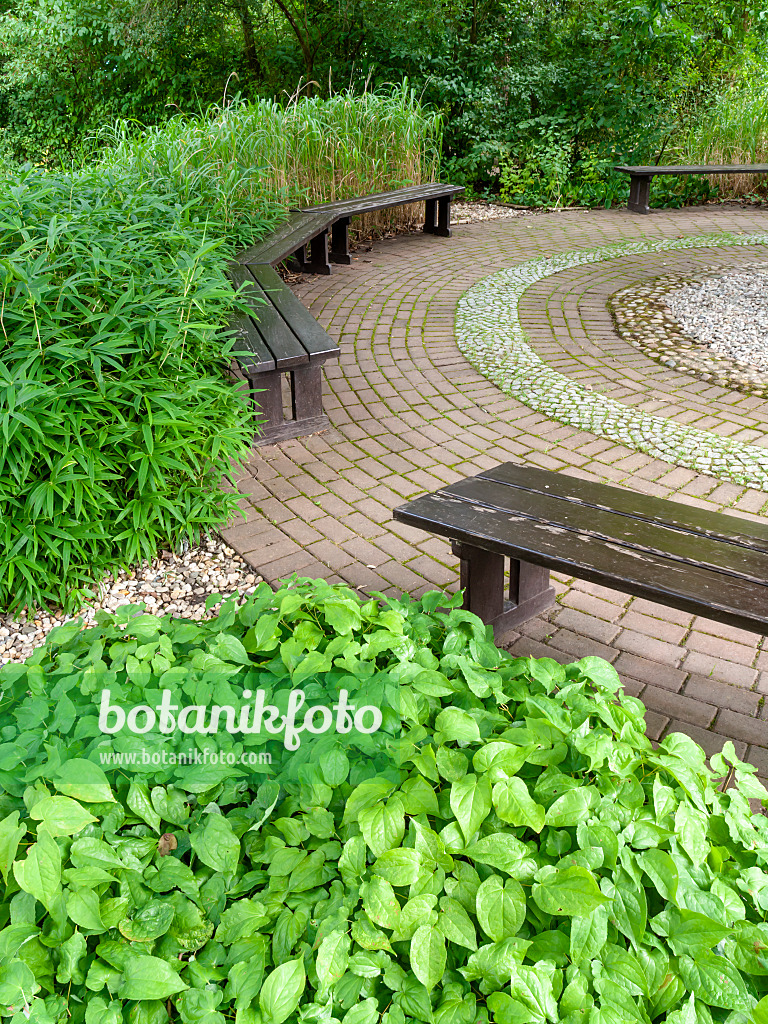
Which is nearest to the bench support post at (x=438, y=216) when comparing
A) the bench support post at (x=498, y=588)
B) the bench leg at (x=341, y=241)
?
the bench leg at (x=341, y=241)

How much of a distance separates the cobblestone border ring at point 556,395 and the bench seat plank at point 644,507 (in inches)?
57.1

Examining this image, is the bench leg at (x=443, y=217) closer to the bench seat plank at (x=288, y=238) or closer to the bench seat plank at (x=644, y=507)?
the bench seat plank at (x=288, y=238)

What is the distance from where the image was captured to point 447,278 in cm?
735

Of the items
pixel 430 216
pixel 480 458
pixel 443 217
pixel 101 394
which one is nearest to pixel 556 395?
pixel 480 458

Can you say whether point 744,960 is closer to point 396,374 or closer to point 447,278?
point 396,374

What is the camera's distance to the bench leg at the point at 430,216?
9.03 meters

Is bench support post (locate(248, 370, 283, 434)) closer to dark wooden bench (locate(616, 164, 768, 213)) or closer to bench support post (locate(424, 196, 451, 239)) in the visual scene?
bench support post (locate(424, 196, 451, 239))

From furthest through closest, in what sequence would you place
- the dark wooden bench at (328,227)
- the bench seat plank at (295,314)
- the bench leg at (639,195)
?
the bench leg at (639,195), the dark wooden bench at (328,227), the bench seat plank at (295,314)

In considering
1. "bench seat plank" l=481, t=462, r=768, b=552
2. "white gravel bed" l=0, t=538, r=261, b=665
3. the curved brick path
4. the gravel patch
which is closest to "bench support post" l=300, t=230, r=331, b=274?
the curved brick path

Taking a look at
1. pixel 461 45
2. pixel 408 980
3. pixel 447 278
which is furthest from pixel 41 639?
pixel 461 45

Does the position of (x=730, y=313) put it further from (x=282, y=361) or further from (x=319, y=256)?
(x=282, y=361)

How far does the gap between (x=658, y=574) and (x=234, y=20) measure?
14.6 metres

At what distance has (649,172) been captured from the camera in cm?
957

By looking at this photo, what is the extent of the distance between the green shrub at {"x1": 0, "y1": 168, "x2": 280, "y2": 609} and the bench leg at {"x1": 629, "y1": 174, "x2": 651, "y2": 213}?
24.8 ft
